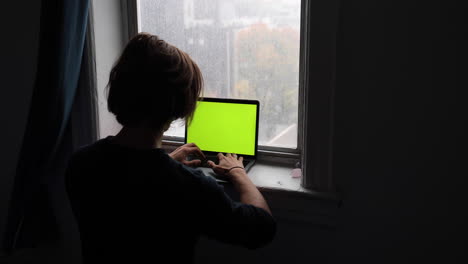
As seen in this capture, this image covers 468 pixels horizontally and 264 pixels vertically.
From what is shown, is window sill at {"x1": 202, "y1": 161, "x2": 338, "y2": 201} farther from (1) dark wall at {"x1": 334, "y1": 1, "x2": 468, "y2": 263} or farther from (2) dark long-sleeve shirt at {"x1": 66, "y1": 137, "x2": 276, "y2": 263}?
(2) dark long-sleeve shirt at {"x1": 66, "y1": 137, "x2": 276, "y2": 263}

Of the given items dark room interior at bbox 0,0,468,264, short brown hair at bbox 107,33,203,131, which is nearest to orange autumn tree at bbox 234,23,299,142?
dark room interior at bbox 0,0,468,264

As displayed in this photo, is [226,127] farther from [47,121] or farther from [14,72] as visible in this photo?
[14,72]

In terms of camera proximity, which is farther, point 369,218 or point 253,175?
point 253,175

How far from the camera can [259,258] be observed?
57.0 inches

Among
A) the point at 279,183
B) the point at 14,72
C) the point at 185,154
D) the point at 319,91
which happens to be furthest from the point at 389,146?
the point at 14,72

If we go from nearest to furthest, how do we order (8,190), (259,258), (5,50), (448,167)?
1. (448,167)
2. (259,258)
3. (5,50)
4. (8,190)

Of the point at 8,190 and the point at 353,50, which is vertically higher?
the point at 353,50

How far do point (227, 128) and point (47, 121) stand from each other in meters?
0.64

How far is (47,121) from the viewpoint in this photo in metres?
1.48

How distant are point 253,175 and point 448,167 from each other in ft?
1.99

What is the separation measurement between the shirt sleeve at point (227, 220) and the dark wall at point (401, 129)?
0.44 meters

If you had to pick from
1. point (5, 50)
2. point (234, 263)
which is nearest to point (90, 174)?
point (234, 263)

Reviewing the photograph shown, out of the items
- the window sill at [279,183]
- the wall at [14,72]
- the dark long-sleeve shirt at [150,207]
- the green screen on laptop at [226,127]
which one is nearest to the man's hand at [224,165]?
the window sill at [279,183]

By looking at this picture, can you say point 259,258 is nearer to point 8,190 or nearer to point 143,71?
point 143,71
